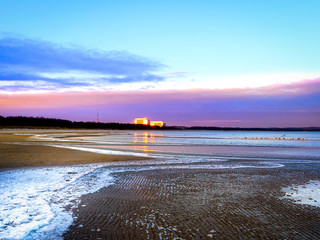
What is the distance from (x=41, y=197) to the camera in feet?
24.9

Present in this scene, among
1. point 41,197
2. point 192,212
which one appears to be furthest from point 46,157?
point 192,212

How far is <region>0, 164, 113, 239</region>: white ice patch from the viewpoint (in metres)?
5.31

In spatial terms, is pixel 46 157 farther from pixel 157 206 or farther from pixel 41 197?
pixel 157 206

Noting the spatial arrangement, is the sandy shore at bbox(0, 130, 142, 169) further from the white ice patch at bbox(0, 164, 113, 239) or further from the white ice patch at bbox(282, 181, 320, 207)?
the white ice patch at bbox(282, 181, 320, 207)

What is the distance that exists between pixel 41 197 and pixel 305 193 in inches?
307

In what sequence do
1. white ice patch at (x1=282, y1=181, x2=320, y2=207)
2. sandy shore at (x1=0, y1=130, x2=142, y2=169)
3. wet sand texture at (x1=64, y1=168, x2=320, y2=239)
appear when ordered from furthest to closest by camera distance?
sandy shore at (x1=0, y1=130, x2=142, y2=169)
white ice patch at (x1=282, y1=181, x2=320, y2=207)
wet sand texture at (x1=64, y1=168, x2=320, y2=239)

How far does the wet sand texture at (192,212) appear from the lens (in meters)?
5.25

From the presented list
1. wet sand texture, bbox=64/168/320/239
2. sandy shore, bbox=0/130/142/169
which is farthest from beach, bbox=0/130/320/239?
sandy shore, bbox=0/130/142/169

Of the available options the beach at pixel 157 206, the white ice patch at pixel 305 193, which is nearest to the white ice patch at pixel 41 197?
the beach at pixel 157 206

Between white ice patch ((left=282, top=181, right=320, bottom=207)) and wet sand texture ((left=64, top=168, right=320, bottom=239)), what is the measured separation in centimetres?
39

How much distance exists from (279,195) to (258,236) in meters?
3.60

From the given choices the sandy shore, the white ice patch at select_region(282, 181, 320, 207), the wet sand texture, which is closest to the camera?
the wet sand texture

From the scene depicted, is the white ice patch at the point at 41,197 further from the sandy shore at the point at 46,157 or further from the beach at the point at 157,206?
the sandy shore at the point at 46,157

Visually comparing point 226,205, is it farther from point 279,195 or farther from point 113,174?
point 113,174
